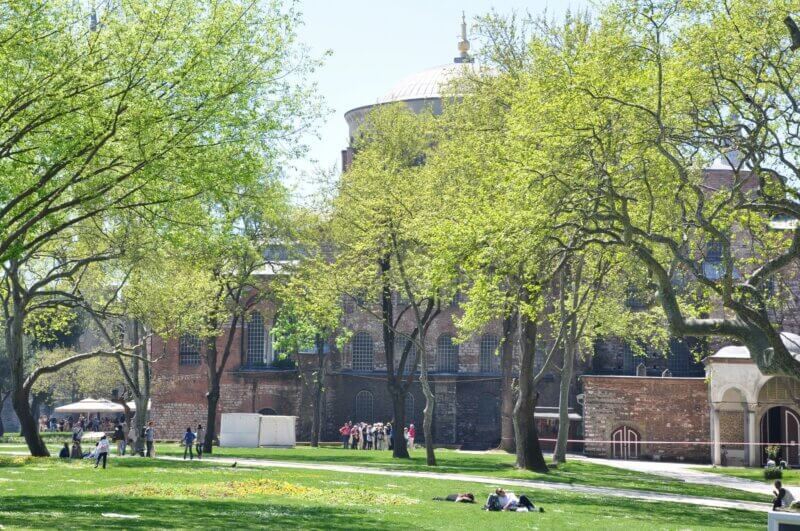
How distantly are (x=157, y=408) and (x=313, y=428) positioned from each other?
12.3 metres

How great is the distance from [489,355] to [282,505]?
4846 centimetres

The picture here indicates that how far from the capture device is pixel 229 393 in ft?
227

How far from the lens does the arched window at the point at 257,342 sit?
232ft

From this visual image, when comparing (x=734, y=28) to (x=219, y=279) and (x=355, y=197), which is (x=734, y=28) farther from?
(x=219, y=279)

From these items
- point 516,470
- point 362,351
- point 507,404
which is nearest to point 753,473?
point 516,470

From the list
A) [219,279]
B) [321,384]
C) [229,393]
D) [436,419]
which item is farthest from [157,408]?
[219,279]

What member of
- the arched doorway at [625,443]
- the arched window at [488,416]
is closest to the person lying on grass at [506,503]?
the arched doorway at [625,443]

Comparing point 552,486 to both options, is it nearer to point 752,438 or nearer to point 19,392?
point 19,392

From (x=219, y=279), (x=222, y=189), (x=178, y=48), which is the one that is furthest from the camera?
(x=219, y=279)

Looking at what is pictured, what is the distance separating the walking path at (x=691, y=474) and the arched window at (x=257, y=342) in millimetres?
22204

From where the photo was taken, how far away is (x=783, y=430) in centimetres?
5228

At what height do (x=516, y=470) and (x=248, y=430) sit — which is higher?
(x=248, y=430)

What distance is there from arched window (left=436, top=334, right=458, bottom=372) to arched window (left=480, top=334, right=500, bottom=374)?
1.63 metres

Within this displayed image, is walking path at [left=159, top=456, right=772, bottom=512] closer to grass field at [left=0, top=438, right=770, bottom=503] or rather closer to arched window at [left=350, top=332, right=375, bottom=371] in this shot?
grass field at [left=0, top=438, right=770, bottom=503]
